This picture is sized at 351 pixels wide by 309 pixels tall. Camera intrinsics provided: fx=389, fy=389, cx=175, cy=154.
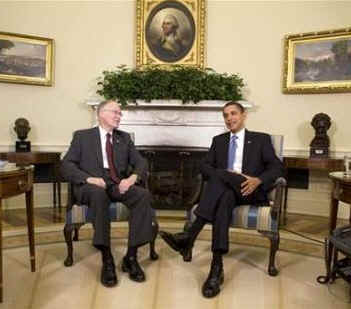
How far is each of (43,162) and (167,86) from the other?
1.70 m

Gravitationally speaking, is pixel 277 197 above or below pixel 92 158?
below

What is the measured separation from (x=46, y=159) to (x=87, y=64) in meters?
1.40

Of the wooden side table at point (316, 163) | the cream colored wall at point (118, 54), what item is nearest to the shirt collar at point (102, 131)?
the cream colored wall at point (118, 54)

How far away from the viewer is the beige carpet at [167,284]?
233cm

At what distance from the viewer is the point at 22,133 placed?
459 cm

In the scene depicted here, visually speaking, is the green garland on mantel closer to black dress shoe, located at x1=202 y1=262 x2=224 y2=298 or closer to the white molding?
the white molding

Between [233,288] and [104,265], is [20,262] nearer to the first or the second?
[104,265]

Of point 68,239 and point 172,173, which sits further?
point 172,173

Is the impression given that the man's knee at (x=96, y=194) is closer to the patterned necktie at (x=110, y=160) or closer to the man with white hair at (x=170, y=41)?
the patterned necktie at (x=110, y=160)

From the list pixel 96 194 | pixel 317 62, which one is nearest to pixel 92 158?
pixel 96 194

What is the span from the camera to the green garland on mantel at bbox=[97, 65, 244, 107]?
→ 458cm

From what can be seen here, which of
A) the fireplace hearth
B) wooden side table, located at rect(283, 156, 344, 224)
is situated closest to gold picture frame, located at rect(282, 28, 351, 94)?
wooden side table, located at rect(283, 156, 344, 224)

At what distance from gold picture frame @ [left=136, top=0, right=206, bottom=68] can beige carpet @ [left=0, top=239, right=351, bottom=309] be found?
271cm

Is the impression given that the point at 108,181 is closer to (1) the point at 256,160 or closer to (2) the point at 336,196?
(1) the point at 256,160
